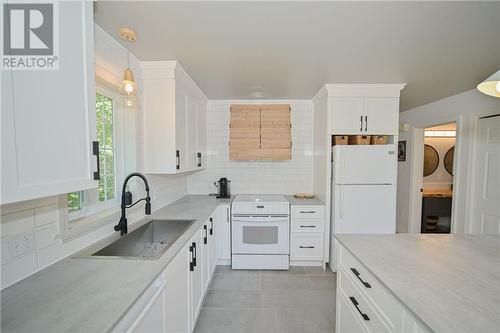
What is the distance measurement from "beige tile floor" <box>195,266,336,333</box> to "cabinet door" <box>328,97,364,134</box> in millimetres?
1879

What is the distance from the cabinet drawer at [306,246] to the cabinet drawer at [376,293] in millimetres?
1494

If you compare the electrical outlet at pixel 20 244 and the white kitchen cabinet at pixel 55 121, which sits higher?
the white kitchen cabinet at pixel 55 121

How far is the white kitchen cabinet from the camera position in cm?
72

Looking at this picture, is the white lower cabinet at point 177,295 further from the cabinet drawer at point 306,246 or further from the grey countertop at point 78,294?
the cabinet drawer at point 306,246

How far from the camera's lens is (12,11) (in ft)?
2.47

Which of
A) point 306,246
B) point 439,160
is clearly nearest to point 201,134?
point 306,246

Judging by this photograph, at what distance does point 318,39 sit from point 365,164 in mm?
1726

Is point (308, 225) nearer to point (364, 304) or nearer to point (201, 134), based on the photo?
point (364, 304)

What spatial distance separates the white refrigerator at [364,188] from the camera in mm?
2809

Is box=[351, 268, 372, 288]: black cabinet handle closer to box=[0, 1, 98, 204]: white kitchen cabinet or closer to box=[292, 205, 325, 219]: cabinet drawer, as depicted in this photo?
box=[0, 1, 98, 204]: white kitchen cabinet

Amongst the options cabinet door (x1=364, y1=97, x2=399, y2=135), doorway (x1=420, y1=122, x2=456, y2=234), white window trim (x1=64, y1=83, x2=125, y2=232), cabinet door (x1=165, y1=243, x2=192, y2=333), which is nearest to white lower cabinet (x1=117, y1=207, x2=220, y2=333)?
cabinet door (x1=165, y1=243, x2=192, y2=333)

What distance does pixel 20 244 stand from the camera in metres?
1.05

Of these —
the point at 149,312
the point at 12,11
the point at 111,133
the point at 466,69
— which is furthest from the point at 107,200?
the point at 466,69

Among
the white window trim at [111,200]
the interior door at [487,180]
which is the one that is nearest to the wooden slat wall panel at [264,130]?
the white window trim at [111,200]
